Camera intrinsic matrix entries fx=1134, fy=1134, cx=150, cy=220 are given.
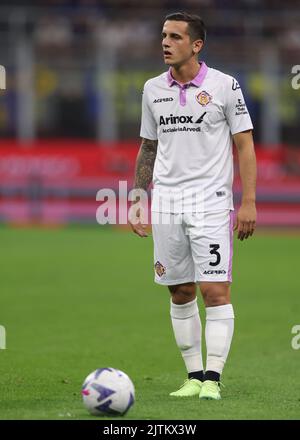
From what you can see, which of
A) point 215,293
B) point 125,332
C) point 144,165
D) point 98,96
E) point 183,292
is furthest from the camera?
point 98,96

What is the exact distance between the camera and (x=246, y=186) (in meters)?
7.43

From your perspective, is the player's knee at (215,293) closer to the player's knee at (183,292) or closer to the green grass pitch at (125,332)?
the player's knee at (183,292)

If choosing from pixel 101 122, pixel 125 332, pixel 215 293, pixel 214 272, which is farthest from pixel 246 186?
pixel 101 122

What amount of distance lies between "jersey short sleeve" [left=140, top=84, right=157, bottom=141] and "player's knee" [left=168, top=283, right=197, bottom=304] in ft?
3.41

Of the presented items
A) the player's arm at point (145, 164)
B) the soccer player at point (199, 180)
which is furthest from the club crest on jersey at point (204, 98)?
the player's arm at point (145, 164)

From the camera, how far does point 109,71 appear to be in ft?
93.1

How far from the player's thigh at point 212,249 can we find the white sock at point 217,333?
0.71 feet

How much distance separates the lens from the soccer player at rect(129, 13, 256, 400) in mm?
7406

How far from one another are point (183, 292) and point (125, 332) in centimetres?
381

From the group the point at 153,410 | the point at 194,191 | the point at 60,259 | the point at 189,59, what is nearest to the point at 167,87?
the point at 189,59

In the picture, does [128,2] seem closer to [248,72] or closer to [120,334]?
[248,72]

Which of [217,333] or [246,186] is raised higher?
[246,186]

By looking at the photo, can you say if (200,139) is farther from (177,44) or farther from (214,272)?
(214,272)

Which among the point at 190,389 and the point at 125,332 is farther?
the point at 125,332
